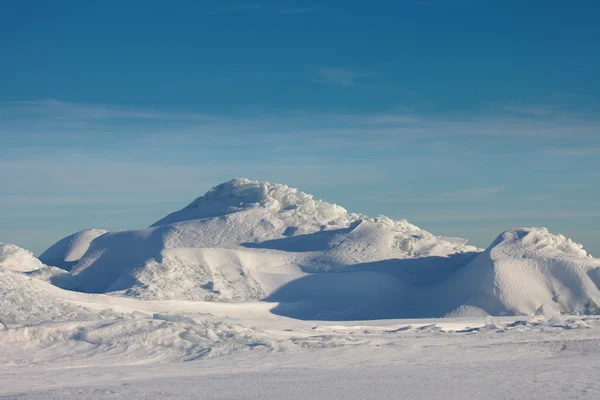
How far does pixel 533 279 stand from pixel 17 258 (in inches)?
622

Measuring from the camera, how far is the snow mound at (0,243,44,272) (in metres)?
22.9

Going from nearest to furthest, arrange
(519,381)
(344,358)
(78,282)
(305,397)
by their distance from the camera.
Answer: (305,397), (519,381), (344,358), (78,282)

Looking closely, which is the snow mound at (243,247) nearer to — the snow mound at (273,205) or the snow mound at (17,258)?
the snow mound at (273,205)

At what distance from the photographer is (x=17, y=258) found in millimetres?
23375

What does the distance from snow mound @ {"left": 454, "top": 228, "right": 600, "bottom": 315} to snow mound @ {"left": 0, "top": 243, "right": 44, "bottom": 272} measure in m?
13.6

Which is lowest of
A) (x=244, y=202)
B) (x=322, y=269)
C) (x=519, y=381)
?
(x=519, y=381)

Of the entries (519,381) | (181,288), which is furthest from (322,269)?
(519,381)

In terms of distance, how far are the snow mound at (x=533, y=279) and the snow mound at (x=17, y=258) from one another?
13582mm

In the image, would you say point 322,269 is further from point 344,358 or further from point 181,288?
point 344,358

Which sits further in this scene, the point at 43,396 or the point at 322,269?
the point at 322,269

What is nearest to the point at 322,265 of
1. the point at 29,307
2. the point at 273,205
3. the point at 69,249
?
the point at 273,205

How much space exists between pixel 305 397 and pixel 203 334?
147 inches

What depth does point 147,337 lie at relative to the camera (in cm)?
1010

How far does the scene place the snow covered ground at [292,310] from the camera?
8.00m
